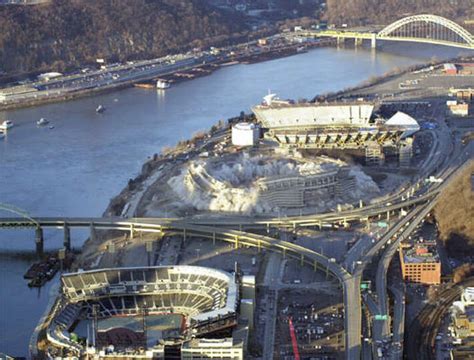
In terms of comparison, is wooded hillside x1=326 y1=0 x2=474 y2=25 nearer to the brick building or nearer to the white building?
the brick building

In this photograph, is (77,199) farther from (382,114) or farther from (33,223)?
(382,114)

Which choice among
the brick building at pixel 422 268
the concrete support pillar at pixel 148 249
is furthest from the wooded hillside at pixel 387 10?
the brick building at pixel 422 268

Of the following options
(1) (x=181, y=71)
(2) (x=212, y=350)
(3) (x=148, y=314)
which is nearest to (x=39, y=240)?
(3) (x=148, y=314)

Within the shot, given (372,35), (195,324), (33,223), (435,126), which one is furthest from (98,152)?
(372,35)

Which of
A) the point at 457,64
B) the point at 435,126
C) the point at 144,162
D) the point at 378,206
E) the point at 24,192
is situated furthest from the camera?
the point at 457,64

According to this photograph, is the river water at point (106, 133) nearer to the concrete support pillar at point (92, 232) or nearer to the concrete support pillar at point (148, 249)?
the concrete support pillar at point (92, 232)

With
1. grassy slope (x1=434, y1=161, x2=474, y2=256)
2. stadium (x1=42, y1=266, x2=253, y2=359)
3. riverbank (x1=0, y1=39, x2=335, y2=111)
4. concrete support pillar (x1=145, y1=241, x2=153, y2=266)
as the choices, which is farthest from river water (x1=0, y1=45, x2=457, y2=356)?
grassy slope (x1=434, y1=161, x2=474, y2=256)

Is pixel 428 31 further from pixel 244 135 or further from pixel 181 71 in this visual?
pixel 244 135
